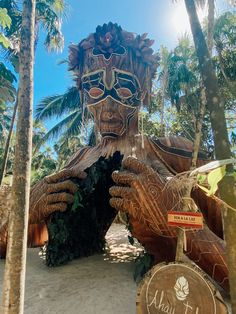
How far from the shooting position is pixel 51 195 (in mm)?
6004

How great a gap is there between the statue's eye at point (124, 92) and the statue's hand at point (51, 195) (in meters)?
1.88

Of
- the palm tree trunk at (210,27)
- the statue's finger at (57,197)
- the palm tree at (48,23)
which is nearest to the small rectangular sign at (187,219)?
the palm tree trunk at (210,27)

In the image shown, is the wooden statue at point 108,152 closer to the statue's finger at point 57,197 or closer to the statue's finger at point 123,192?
the statue's finger at point 57,197

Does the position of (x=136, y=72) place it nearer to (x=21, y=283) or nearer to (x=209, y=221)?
(x=209, y=221)

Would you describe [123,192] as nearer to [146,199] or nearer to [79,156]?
[146,199]

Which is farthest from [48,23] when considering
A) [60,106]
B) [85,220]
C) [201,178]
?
[201,178]

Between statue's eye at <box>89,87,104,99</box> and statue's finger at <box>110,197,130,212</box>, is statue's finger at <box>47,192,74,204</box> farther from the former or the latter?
statue's eye at <box>89,87,104,99</box>

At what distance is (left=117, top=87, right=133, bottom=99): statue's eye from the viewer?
6.43 metres

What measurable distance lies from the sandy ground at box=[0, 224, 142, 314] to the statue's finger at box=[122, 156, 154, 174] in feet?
6.86

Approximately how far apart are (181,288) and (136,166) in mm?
2097

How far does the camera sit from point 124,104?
21.3 feet

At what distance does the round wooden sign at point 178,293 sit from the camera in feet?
11.0

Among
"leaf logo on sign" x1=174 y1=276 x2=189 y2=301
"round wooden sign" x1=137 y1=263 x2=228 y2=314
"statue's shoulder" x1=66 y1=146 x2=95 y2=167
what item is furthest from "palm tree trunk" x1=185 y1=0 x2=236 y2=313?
"statue's shoulder" x1=66 y1=146 x2=95 y2=167

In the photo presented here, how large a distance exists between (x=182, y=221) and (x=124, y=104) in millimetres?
3610
